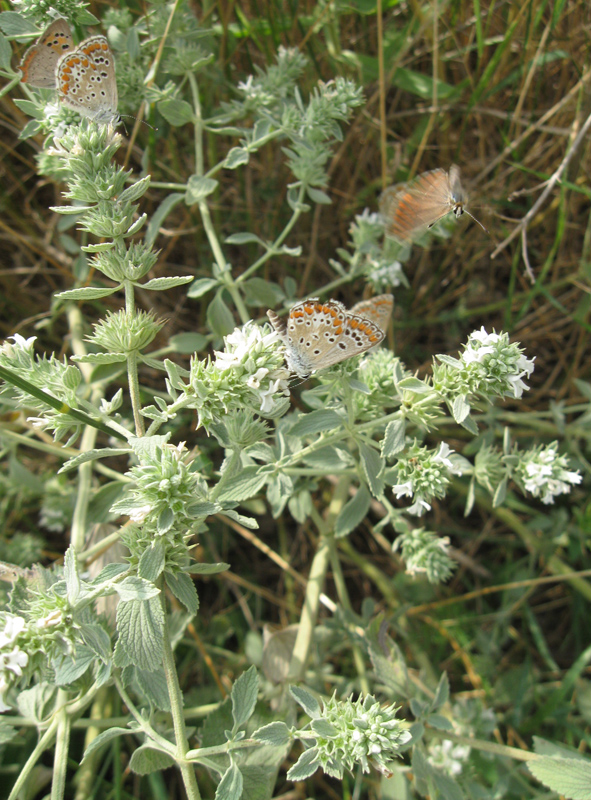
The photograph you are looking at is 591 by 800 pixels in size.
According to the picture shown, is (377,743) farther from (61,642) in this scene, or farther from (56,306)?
(56,306)

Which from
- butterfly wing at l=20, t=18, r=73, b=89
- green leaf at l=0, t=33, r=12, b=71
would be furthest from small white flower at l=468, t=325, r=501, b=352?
green leaf at l=0, t=33, r=12, b=71

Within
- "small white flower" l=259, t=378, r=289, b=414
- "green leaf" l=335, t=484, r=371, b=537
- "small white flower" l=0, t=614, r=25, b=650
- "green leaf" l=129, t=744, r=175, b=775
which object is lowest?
"green leaf" l=129, t=744, r=175, b=775

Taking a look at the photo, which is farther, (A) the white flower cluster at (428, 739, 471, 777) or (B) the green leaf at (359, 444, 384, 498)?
(A) the white flower cluster at (428, 739, 471, 777)

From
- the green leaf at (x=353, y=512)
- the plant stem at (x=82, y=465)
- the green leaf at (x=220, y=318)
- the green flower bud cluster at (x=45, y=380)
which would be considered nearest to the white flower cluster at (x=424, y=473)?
the green leaf at (x=353, y=512)

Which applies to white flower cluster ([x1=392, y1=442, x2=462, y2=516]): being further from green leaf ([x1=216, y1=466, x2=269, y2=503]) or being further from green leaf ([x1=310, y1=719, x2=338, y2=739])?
green leaf ([x1=310, y1=719, x2=338, y2=739])

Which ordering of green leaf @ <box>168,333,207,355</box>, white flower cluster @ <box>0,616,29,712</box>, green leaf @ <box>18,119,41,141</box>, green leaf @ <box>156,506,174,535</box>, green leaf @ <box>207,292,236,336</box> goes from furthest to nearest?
green leaf @ <box>168,333,207,355</box>
green leaf @ <box>207,292,236,336</box>
green leaf @ <box>18,119,41,141</box>
green leaf @ <box>156,506,174,535</box>
white flower cluster @ <box>0,616,29,712</box>
